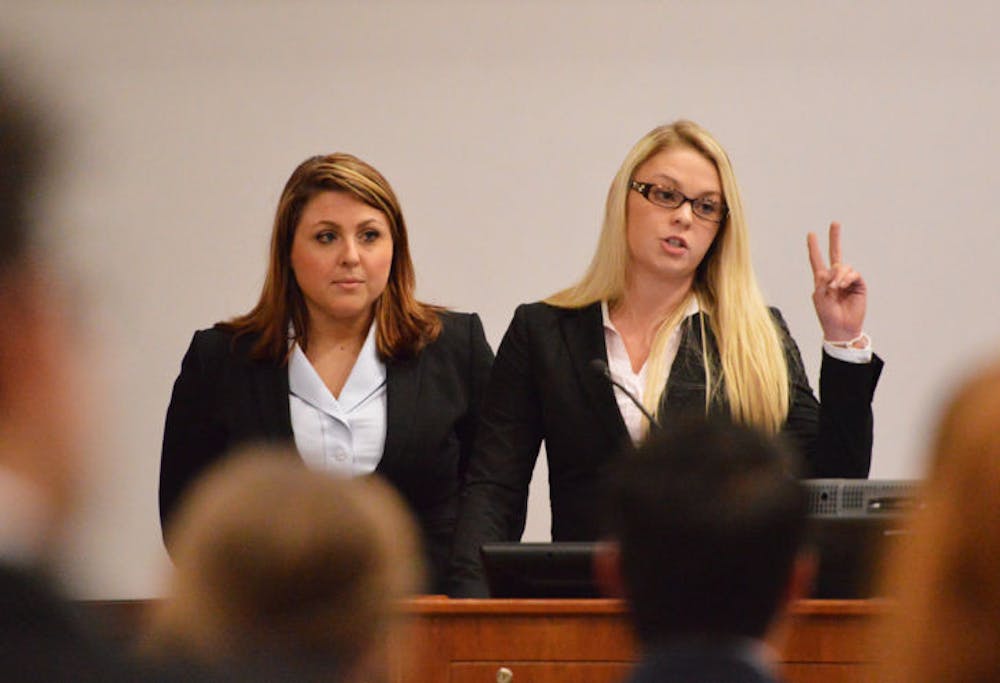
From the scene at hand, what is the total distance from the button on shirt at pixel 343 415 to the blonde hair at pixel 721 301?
48 cm

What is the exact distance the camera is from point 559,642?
298 cm

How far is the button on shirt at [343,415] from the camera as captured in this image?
4008mm

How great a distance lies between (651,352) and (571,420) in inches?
9.7

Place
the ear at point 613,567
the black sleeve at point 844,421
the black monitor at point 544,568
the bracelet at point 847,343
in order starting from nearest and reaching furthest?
1. the ear at point 613,567
2. the black monitor at point 544,568
3. the black sleeve at point 844,421
4. the bracelet at point 847,343

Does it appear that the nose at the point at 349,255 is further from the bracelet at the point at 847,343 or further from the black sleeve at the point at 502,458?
the bracelet at the point at 847,343

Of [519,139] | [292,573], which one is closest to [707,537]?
[292,573]

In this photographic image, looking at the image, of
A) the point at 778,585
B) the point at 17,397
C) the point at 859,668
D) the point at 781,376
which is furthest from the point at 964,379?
the point at 781,376

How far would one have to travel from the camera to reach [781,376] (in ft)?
12.9

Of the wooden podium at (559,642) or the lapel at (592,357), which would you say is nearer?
the wooden podium at (559,642)

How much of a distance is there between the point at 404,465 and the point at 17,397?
9.54 feet

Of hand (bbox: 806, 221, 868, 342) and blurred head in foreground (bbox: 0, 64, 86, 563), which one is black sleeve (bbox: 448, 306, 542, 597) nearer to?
hand (bbox: 806, 221, 868, 342)

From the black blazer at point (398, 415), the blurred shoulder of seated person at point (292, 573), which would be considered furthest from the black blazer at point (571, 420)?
the blurred shoulder of seated person at point (292, 573)

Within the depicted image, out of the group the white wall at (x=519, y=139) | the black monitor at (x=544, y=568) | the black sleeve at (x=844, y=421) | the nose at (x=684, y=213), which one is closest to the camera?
the black monitor at (x=544, y=568)

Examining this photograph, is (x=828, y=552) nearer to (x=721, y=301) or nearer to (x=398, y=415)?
(x=721, y=301)
